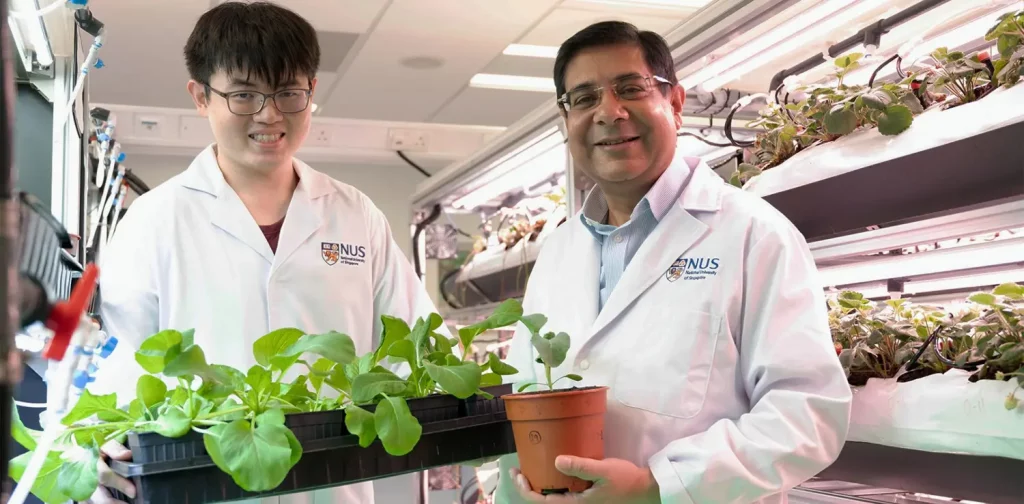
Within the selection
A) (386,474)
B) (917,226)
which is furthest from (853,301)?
(386,474)

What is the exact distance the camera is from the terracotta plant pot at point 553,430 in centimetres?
110

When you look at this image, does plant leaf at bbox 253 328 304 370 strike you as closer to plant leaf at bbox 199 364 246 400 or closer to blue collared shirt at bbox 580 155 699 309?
plant leaf at bbox 199 364 246 400

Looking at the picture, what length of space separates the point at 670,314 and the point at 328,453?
1.86 ft

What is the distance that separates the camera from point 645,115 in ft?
4.76

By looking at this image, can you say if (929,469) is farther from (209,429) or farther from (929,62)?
(209,429)

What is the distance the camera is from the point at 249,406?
1.03 metres

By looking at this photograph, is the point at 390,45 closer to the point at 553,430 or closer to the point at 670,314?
the point at 670,314

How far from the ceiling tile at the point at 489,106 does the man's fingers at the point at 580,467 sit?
16.8 ft

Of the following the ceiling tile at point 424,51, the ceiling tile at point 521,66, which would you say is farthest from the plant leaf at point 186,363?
the ceiling tile at point 521,66

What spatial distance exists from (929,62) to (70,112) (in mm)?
1891

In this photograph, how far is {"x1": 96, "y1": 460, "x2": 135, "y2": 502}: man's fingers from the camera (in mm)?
1043

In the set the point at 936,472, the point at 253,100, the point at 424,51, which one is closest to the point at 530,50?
the point at 424,51

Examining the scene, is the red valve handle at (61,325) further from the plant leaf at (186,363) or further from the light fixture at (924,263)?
the light fixture at (924,263)

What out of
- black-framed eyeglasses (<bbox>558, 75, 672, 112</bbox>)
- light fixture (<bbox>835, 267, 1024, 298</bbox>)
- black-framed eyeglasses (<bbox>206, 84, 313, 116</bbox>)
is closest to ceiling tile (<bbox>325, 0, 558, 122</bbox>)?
light fixture (<bbox>835, 267, 1024, 298</bbox>)
